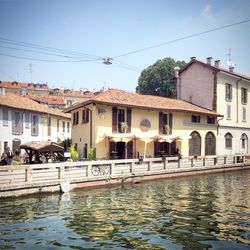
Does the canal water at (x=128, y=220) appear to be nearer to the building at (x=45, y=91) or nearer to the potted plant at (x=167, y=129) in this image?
the potted plant at (x=167, y=129)

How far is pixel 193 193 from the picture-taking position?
54.6 ft

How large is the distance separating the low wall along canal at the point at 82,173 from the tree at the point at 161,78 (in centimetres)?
2903

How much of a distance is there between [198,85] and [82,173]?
21.7 meters

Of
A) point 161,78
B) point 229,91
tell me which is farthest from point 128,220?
point 161,78

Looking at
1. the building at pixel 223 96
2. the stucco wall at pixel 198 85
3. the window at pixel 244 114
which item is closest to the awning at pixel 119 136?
the building at pixel 223 96

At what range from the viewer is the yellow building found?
23812mm

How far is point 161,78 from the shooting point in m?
54.1

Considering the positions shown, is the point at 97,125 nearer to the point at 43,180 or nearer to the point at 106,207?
the point at 43,180

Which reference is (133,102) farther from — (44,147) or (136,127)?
(44,147)

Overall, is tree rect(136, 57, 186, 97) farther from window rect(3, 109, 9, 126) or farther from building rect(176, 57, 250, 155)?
window rect(3, 109, 9, 126)

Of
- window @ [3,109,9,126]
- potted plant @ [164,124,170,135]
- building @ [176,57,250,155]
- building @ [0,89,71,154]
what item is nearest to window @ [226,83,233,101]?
building @ [176,57,250,155]

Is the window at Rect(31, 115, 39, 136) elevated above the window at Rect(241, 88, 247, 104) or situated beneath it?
situated beneath

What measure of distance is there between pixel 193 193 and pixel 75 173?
7.16 m

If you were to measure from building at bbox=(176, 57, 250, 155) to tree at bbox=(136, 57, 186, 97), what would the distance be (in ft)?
54.0
